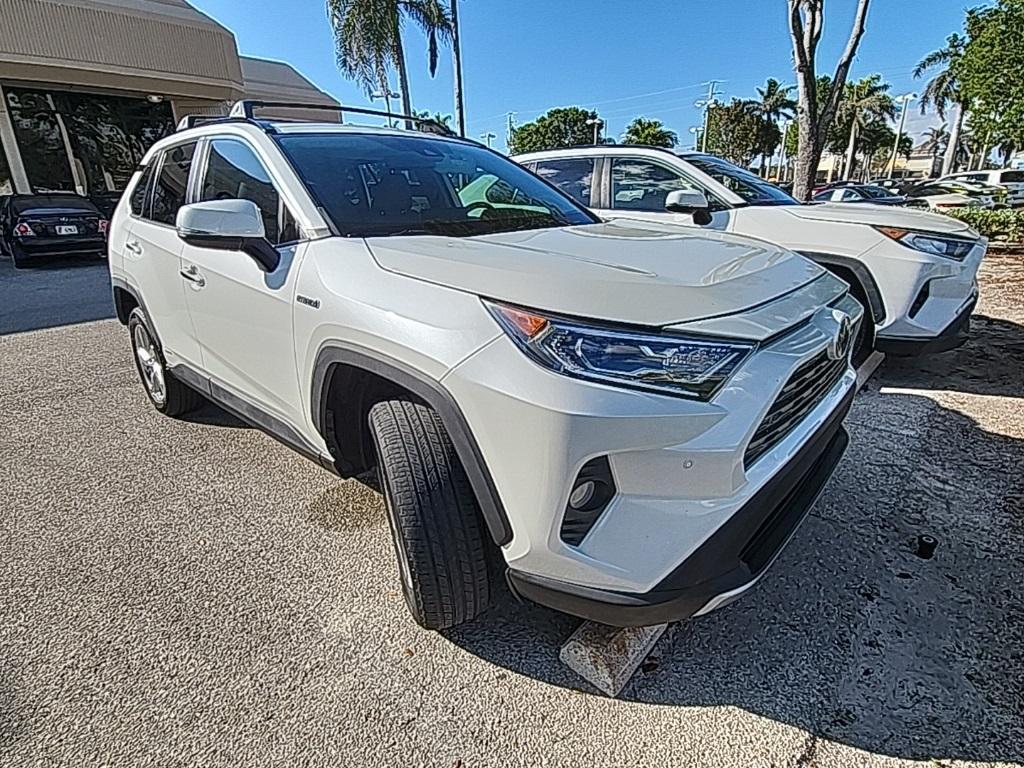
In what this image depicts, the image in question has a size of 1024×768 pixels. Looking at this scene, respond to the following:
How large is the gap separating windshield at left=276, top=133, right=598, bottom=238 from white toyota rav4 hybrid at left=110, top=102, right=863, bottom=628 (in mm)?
19

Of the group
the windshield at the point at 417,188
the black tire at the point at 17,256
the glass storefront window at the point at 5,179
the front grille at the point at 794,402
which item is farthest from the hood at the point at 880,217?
the glass storefront window at the point at 5,179

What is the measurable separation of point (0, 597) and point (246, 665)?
1.11m

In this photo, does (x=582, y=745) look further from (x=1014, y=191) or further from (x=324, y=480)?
(x=1014, y=191)

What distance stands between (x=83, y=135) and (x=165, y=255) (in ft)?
60.2

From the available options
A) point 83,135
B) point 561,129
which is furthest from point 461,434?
point 561,129

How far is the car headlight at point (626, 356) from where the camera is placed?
146cm

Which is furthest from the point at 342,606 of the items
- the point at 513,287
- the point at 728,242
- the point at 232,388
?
the point at 728,242

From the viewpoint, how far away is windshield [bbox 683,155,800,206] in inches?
183

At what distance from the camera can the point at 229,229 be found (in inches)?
81.9

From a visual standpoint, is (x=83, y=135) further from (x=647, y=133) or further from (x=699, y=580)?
(x=647, y=133)

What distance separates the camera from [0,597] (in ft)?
7.38

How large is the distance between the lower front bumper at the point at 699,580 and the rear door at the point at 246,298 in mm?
1223

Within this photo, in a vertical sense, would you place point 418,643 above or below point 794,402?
below

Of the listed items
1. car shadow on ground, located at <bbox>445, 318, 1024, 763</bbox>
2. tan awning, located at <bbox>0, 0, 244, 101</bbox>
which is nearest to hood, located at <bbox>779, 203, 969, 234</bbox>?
car shadow on ground, located at <bbox>445, 318, 1024, 763</bbox>
